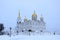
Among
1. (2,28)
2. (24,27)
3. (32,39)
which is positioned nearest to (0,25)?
(2,28)

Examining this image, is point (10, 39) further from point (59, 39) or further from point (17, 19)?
point (17, 19)

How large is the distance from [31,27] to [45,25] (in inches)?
42.6

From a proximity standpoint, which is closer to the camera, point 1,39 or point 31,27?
point 1,39

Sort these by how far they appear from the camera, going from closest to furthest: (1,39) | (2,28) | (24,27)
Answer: (1,39) < (2,28) < (24,27)

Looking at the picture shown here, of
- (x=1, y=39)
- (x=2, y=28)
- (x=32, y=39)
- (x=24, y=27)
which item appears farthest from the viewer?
(x=24, y=27)

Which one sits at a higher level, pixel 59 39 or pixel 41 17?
pixel 41 17

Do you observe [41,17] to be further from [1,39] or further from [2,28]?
[1,39]

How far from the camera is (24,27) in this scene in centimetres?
1405

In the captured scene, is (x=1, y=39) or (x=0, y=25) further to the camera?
(x=0, y=25)

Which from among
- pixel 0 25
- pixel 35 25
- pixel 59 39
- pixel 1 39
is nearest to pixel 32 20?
pixel 35 25

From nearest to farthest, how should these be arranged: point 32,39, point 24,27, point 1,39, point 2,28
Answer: point 1,39 < point 32,39 < point 2,28 < point 24,27

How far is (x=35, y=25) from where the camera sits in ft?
46.3

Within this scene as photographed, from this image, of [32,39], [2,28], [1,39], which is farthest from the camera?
[2,28]

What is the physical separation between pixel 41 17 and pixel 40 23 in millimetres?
521
